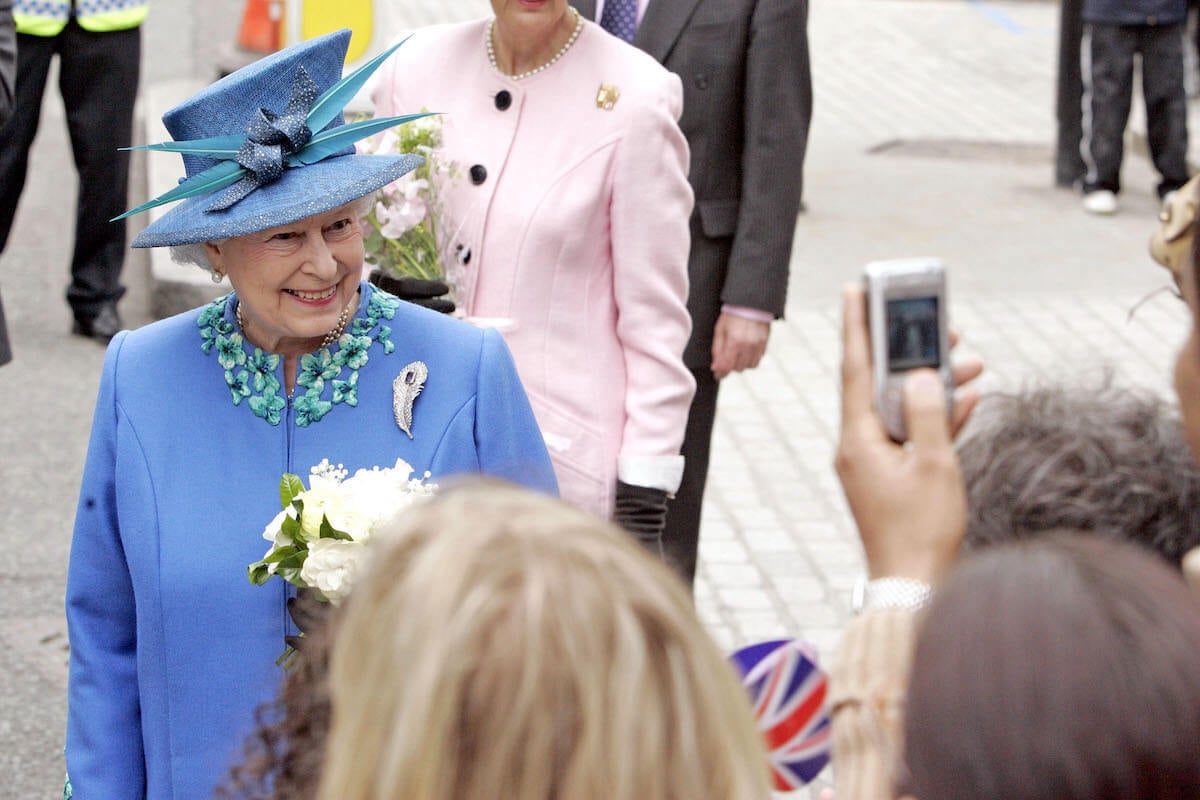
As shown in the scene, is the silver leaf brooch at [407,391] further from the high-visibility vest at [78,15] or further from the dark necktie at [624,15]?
the high-visibility vest at [78,15]

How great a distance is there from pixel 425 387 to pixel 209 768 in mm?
664

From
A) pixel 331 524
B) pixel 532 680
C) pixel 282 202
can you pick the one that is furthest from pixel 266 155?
pixel 532 680

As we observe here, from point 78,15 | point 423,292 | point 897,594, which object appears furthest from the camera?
point 78,15

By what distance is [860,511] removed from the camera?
1804mm

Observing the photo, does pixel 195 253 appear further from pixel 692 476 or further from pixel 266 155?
pixel 692 476

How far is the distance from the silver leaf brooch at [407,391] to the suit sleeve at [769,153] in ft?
4.79

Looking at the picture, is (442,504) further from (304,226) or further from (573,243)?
(573,243)

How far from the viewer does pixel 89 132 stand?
279 inches

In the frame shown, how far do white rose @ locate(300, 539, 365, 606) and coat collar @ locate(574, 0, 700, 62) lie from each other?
1937 mm

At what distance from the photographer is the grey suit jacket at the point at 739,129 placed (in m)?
4.02

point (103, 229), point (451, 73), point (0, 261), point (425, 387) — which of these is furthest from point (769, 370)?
point (425, 387)

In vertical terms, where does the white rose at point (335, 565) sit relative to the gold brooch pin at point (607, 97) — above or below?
below

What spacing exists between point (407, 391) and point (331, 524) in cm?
38

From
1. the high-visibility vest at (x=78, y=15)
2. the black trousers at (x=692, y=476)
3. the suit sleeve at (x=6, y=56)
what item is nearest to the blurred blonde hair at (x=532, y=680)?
the black trousers at (x=692, y=476)
